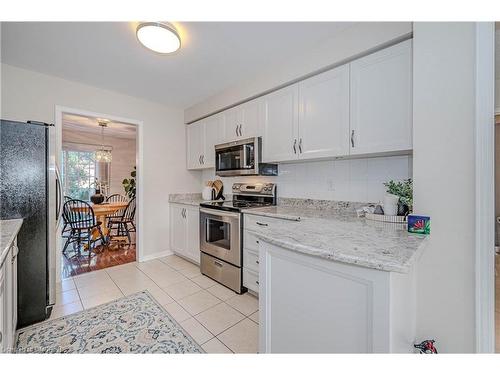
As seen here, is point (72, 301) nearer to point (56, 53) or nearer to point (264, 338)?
point (264, 338)

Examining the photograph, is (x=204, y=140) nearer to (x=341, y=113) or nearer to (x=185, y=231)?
→ (x=185, y=231)

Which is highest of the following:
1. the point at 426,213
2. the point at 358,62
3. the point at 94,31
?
the point at 94,31

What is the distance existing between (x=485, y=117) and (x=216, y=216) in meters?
2.21

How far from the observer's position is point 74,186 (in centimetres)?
532

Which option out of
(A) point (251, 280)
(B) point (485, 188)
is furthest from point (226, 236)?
(B) point (485, 188)

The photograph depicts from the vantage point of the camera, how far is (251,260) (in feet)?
7.19

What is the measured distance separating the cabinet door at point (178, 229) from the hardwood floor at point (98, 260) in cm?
64

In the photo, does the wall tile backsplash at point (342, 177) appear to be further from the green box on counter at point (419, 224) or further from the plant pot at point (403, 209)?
the green box on counter at point (419, 224)

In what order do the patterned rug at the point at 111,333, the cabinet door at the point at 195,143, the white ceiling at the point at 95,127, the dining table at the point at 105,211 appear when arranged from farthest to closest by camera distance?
1. the white ceiling at the point at 95,127
2. the dining table at the point at 105,211
3. the cabinet door at the point at 195,143
4. the patterned rug at the point at 111,333

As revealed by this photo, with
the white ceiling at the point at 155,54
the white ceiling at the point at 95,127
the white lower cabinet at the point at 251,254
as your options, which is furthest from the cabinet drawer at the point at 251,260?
the white ceiling at the point at 95,127

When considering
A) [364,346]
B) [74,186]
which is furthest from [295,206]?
[74,186]

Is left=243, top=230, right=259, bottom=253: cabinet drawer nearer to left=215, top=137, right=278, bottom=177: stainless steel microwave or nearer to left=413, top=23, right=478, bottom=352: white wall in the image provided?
left=215, top=137, right=278, bottom=177: stainless steel microwave

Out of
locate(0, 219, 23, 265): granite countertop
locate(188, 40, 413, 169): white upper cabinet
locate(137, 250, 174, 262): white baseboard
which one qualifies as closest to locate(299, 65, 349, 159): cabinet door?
locate(188, 40, 413, 169): white upper cabinet

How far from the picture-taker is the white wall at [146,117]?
2312 millimetres
